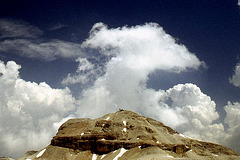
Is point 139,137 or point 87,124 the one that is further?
point 87,124

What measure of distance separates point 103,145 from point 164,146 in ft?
103

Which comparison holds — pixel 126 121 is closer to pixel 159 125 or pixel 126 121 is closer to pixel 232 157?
pixel 159 125

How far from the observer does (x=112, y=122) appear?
4582 inches

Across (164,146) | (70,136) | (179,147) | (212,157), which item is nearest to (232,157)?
(212,157)

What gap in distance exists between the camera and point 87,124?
125438 mm

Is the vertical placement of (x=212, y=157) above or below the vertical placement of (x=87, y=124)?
below

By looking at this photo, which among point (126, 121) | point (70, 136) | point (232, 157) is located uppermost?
point (126, 121)

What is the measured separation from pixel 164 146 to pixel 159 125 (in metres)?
48.1

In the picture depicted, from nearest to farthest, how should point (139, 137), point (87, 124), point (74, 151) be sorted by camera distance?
point (139, 137), point (74, 151), point (87, 124)

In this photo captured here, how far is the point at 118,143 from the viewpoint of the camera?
98.4 m

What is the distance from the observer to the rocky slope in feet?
299

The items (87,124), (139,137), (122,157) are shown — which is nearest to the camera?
(122,157)

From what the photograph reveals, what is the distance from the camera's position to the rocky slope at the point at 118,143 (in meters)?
91.1

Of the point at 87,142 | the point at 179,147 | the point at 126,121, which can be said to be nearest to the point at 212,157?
the point at 179,147
